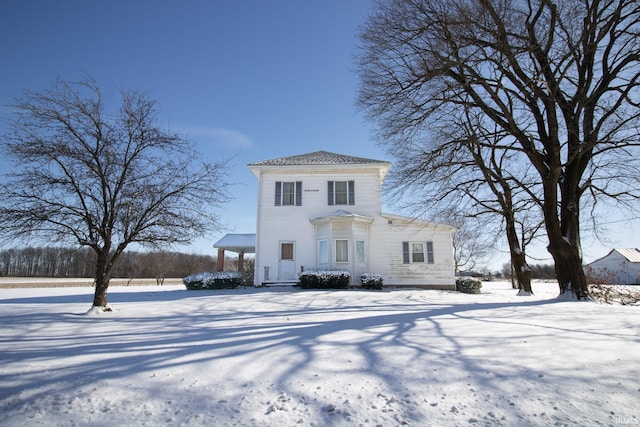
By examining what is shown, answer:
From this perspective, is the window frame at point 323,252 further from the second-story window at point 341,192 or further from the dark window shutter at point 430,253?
the dark window shutter at point 430,253

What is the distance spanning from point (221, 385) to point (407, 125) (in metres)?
10.8

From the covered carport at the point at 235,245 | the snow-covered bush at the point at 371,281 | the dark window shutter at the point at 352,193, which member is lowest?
the snow-covered bush at the point at 371,281

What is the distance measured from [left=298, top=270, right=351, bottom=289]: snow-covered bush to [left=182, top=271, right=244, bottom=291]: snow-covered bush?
12.7 feet

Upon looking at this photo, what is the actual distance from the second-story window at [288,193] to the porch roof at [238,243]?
5.55 meters

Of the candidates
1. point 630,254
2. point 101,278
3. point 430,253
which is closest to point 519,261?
point 430,253

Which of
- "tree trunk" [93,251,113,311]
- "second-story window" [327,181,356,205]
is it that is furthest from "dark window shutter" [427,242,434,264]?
"tree trunk" [93,251,113,311]

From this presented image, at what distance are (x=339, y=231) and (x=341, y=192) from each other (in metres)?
2.54

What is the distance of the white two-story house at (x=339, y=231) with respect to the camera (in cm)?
1852

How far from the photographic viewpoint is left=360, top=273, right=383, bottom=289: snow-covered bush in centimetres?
1698

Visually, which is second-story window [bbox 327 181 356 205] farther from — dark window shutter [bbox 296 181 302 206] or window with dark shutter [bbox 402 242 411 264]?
window with dark shutter [bbox 402 242 411 264]

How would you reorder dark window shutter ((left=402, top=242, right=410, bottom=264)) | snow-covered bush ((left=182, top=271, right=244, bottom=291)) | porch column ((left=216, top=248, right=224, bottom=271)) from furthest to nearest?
1. porch column ((left=216, top=248, right=224, bottom=271))
2. dark window shutter ((left=402, top=242, right=410, bottom=264))
3. snow-covered bush ((left=182, top=271, right=244, bottom=291))

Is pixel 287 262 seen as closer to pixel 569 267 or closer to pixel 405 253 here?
pixel 405 253

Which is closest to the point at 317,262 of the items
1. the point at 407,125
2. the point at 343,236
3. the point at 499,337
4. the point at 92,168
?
the point at 343,236

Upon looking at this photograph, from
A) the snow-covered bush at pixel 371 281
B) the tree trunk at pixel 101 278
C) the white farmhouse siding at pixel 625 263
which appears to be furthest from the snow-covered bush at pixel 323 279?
the white farmhouse siding at pixel 625 263
